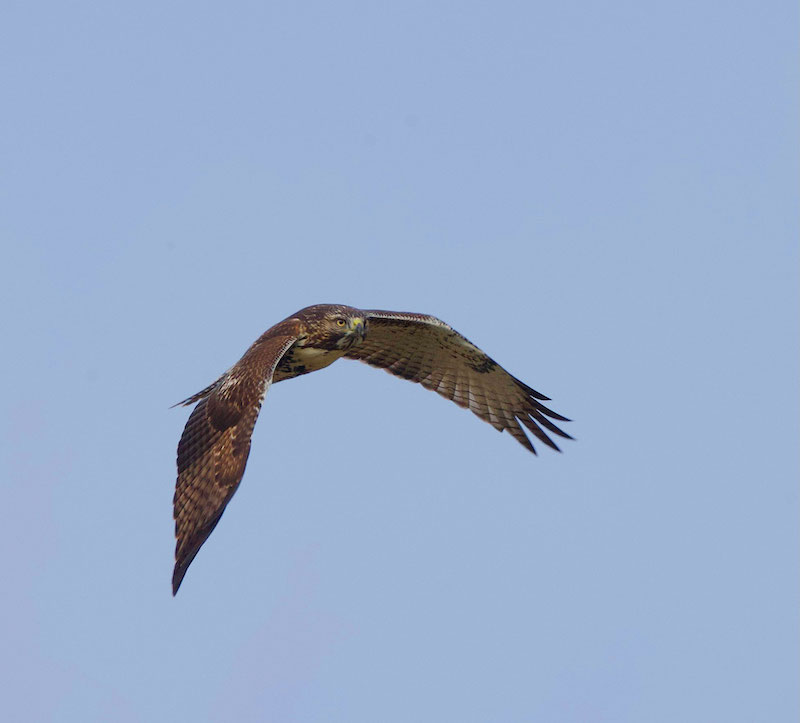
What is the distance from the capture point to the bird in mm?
11625

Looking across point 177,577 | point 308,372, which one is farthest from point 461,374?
point 177,577

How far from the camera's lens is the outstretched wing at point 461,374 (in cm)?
1584

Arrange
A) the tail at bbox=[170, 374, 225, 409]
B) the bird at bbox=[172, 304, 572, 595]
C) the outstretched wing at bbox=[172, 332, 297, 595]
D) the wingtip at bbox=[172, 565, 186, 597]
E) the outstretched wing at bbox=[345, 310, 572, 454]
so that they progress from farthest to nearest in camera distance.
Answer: the outstretched wing at bbox=[345, 310, 572, 454], the tail at bbox=[170, 374, 225, 409], the bird at bbox=[172, 304, 572, 595], the outstretched wing at bbox=[172, 332, 297, 595], the wingtip at bbox=[172, 565, 186, 597]

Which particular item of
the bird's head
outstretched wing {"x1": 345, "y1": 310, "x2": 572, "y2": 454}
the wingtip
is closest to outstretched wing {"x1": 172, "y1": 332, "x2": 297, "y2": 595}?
the wingtip

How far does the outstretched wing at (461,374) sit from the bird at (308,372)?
0.01m

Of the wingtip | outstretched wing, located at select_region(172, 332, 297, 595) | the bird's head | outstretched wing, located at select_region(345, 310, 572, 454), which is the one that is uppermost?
outstretched wing, located at select_region(345, 310, 572, 454)

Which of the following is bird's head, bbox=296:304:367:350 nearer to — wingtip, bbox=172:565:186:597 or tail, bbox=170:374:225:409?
tail, bbox=170:374:225:409

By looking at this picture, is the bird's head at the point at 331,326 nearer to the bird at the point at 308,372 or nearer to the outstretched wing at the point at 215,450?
the bird at the point at 308,372

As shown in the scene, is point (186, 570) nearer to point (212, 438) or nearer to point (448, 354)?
point (212, 438)

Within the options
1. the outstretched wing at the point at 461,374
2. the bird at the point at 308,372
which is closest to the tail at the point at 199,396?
the bird at the point at 308,372

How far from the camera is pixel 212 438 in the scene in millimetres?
12047

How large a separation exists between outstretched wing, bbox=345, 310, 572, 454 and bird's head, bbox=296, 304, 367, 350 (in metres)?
1.28

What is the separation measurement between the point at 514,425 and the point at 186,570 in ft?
21.1

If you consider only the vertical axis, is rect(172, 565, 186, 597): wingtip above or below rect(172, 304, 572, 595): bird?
below
